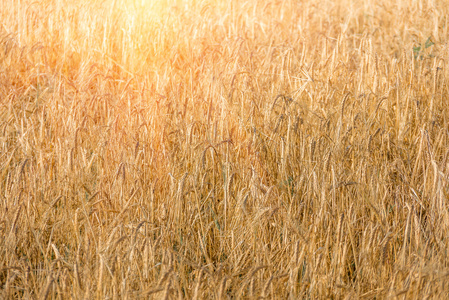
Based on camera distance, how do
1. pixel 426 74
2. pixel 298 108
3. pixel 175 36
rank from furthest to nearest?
pixel 175 36 → pixel 426 74 → pixel 298 108

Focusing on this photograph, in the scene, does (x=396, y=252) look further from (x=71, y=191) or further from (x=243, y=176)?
(x=71, y=191)

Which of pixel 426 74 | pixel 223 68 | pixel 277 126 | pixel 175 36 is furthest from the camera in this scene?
pixel 175 36

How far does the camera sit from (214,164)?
6.54 ft

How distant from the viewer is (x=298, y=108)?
7.94 feet

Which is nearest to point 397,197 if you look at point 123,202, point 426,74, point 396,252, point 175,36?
point 396,252

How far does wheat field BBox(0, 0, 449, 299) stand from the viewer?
58.5 inches

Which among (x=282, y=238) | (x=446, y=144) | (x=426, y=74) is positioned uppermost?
(x=426, y=74)

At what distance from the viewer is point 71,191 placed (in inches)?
73.0

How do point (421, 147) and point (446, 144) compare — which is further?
point (446, 144)

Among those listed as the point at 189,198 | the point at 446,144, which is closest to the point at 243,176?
the point at 189,198

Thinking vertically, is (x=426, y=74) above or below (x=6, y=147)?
above

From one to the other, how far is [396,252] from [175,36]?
7.29 ft

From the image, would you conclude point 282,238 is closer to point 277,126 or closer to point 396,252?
point 396,252

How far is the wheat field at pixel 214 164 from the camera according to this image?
149 cm
